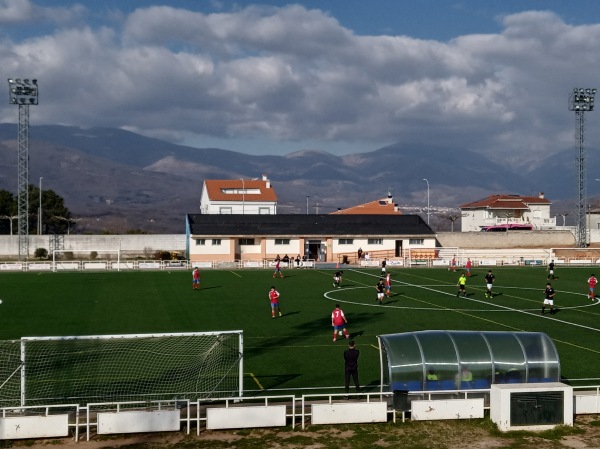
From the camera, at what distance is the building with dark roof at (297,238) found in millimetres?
79812

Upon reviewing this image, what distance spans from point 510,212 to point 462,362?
102 metres

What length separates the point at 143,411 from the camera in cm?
1855

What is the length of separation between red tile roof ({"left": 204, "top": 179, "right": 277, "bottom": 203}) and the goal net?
266 feet

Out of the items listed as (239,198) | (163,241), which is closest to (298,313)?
(163,241)

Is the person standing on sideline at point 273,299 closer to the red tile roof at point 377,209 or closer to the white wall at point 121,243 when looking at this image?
the white wall at point 121,243

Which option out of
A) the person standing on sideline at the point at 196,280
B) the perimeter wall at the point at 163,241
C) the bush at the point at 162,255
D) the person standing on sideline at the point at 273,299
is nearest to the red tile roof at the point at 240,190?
the perimeter wall at the point at 163,241

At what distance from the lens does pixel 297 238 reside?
82.3 meters

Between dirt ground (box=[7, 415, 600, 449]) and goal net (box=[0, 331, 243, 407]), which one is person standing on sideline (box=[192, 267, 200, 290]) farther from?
dirt ground (box=[7, 415, 600, 449])

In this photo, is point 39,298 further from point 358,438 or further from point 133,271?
point 358,438

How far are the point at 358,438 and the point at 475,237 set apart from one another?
79.9 metres

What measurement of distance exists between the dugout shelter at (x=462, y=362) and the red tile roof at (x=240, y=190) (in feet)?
288

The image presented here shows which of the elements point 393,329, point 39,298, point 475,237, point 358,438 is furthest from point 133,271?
point 358,438

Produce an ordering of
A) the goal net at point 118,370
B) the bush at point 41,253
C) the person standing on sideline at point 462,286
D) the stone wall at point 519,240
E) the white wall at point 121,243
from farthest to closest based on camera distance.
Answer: the stone wall at point 519,240, the white wall at point 121,243, the bush at point 41,253, the person standing on sideline at point 462,286, the goal net at point 118,370

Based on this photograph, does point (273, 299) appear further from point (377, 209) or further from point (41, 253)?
point (377, 209)
